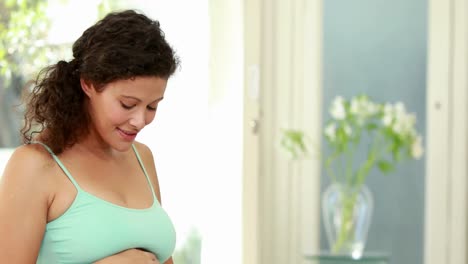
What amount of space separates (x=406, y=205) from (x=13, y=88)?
1656 mm

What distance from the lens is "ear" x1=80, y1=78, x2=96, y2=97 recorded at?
5.32ft

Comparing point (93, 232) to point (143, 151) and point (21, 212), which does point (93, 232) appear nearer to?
point (21, 212)

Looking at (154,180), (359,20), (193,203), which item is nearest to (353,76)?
(359,20)

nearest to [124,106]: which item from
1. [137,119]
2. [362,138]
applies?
[137,119]

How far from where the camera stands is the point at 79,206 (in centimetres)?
161

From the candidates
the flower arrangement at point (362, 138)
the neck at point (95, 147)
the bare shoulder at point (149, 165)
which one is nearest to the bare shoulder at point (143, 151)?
the bare shoulder at point (149, 165)

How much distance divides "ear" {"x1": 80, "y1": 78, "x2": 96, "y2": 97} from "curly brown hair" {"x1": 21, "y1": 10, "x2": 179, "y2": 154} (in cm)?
1

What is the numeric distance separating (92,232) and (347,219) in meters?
1.78

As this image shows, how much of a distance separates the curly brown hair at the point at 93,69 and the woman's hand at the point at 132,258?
9.2 inches

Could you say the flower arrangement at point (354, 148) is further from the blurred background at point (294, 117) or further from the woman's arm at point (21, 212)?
the woman's arm at point (21, 212)

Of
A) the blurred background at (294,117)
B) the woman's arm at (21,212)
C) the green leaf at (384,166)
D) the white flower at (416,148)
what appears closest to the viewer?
the woman's arm at (21,212)

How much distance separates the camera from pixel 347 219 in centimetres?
324

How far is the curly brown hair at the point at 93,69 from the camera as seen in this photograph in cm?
158

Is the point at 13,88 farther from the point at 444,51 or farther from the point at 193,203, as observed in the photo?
the point at 444,51
